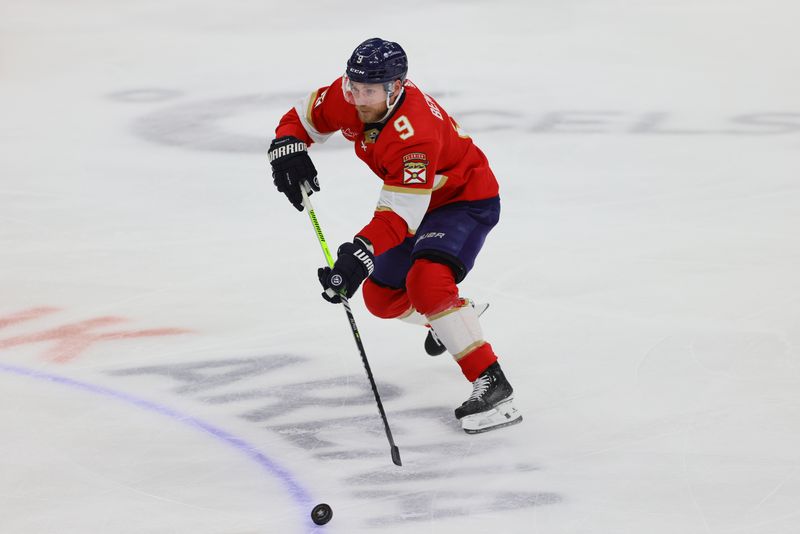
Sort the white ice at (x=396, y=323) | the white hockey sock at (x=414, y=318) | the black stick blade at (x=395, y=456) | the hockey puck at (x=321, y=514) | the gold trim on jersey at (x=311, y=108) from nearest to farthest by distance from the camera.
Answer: the hockey puck at (x=321, y=514) < the white ice at (x=396, y=323) < the black stick blade at (x=395, y=456) < the gold trim on jersey at (x=311, y=108) < the white hockey sock at (x=414, y=318)

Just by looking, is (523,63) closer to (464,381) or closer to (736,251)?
(736,251)

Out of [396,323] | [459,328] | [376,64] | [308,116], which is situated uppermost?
[376,64]

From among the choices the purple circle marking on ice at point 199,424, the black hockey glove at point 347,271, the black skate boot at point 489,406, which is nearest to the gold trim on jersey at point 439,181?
the black hockey glove at point 347,271

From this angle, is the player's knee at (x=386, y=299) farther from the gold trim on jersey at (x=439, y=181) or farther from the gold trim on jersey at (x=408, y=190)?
the gold trim on jersey at (x=408, y=190)

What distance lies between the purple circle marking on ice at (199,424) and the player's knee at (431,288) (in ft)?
2.25

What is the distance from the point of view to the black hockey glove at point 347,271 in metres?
3.06

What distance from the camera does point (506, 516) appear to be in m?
2.86

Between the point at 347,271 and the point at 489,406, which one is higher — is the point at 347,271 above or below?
above

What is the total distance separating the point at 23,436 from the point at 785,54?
722 centimetres

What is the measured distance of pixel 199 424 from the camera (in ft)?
11.3

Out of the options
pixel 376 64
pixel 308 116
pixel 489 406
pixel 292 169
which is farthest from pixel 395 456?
pixel 308 116

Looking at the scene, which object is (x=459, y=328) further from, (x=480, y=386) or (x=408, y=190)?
(x=408, y=190)

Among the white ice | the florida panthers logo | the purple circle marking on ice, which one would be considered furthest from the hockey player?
the purple circle marking on ice

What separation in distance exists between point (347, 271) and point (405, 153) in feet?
1.41
